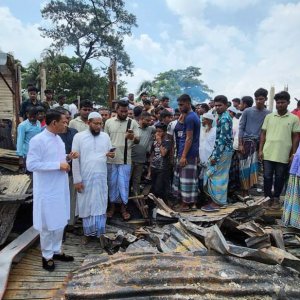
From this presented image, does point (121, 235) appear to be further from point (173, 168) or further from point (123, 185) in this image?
point (173, 168)

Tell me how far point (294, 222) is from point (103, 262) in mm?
2972

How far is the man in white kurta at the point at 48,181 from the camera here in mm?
3905

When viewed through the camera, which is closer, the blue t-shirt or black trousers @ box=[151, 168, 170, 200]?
the blue t-shirt

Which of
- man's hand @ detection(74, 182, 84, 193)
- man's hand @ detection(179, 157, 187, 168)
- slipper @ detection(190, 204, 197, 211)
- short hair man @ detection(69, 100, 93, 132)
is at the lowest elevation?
slipper @ detection(190, 204, 197, 211)

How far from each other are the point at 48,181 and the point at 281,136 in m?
3.65

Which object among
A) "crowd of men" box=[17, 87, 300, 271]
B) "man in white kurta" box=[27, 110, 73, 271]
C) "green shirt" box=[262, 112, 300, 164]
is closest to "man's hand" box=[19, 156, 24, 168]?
"crowd of men" box=[17, 87, 300, 271]

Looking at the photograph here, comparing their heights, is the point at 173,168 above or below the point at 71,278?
above

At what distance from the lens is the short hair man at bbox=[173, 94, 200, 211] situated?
5.43 metres

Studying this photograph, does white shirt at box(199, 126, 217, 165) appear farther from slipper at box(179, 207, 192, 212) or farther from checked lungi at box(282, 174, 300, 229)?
checked lungi at box(282, 174, 300, 229)

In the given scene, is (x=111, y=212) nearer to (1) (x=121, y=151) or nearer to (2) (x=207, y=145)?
(1) (x=121, y=151)

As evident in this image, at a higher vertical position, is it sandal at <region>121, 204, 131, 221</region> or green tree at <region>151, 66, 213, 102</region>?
green tree at <region>151, 66, 213, 102</region>

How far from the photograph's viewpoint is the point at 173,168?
241 inches

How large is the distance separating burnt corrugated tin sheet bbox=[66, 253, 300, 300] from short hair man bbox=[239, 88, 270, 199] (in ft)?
9.86

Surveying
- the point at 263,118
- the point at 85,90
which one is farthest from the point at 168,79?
the point at 263,118
